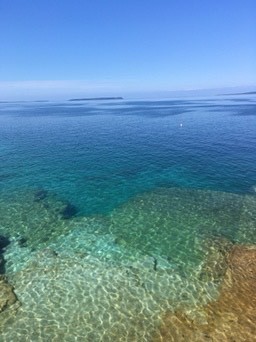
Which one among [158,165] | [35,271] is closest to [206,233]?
[35,271]

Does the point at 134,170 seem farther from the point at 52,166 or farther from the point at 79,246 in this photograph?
the point at 79,246

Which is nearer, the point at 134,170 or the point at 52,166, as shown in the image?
the point at 134,170

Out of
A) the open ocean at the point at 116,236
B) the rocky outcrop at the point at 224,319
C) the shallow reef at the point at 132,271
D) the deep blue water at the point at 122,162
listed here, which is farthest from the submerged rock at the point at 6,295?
the deep blue water at the point at 122,162

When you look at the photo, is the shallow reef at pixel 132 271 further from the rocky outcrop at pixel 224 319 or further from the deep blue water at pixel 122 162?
the deep blue water at pixel 122 162

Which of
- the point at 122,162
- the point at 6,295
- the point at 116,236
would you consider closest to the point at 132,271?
the point at 116,236

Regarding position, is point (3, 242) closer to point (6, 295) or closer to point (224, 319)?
point (6, 295)
